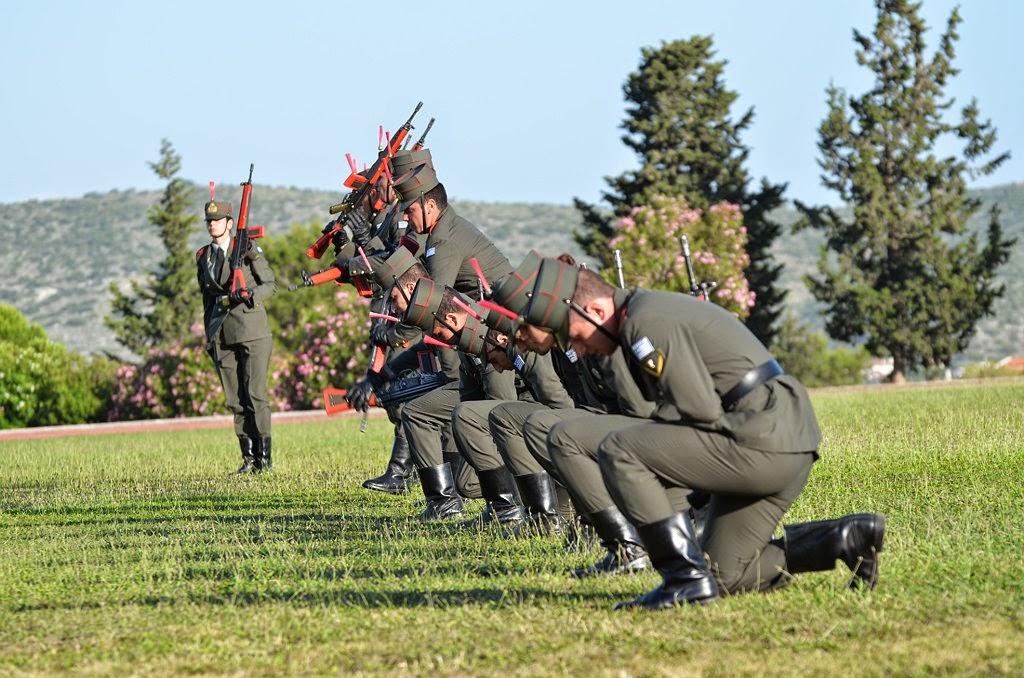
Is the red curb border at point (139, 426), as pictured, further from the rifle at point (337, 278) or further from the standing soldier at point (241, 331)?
the rifle at point (337, 278)

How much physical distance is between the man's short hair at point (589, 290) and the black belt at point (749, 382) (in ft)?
1.92

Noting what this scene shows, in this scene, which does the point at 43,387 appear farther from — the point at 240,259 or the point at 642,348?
the point at 642,348

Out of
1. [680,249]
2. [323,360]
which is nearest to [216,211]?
[323,360]

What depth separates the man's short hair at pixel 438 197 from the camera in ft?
35.0

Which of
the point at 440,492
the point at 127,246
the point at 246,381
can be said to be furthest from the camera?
the point at 127,246

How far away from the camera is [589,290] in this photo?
20.0 feet

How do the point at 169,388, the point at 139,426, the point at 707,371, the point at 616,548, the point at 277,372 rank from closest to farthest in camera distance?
the point at 707,371 < the point at 616,548 < the point at 139,426 < the point at 169,388 < the point at 277,372

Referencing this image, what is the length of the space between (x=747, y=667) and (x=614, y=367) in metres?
2.62

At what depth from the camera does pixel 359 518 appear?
10133 millimetres

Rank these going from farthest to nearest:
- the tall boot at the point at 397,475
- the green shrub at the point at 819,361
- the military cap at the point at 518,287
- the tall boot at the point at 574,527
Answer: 1. the green shrub at the point at 819,361
2. the tall boot at the point at 397,475
3. the tall boot at the point at 574,527
4. the military cap at the point at 518,287

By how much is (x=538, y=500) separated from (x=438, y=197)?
2.70m

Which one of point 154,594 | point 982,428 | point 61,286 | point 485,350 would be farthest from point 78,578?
point 61,286

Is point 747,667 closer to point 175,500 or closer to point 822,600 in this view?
point 822,600

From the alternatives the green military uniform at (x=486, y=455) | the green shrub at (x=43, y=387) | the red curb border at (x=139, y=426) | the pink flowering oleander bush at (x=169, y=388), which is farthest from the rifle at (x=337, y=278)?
the pink flowering oleander bush at (x=169, y=388)
